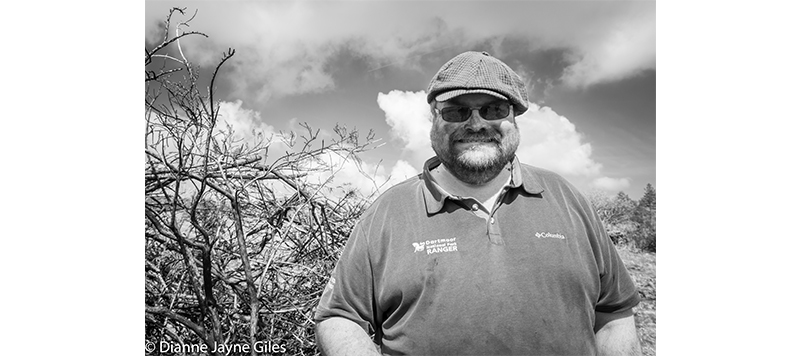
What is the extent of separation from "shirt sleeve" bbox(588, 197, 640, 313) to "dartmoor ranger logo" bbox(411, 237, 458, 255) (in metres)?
0.48

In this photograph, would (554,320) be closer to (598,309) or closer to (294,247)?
(598,309)

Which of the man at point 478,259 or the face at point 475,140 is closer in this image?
the man at point 478,259

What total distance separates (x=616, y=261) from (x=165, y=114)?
1811 millimetres

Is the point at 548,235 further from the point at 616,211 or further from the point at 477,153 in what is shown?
the point at 616,211

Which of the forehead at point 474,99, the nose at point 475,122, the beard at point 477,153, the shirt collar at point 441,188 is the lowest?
the shirt collar at point 441,188

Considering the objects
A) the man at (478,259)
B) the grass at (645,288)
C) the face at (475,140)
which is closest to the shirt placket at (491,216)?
the man at (478,259)

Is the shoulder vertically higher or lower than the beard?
lower

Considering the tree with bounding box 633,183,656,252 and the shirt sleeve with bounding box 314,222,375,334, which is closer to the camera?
the shirt sleeve with bounding box 314,222,375,334

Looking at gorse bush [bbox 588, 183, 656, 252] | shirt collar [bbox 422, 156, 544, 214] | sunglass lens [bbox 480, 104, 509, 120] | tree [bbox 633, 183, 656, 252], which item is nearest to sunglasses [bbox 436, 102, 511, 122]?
sunglass lens [bbox 480, 104, 509, 120]

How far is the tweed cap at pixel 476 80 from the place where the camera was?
1919 millimetres

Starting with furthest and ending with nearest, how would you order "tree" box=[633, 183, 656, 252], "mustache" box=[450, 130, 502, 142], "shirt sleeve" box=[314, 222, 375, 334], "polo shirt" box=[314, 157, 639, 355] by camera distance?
"tree" box=[633, 183, 656, 252], "mustache" box=[450, 130, 502, 142], "shirt sleeve" box=[314, 222, 375, 334], "polo shirt" box=[314, 157, 639, 355]

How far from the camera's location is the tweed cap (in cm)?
192

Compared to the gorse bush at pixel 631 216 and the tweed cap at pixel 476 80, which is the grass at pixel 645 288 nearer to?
the gorse bush at pixel 631 216

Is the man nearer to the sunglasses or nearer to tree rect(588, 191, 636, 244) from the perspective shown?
the sunglasses
